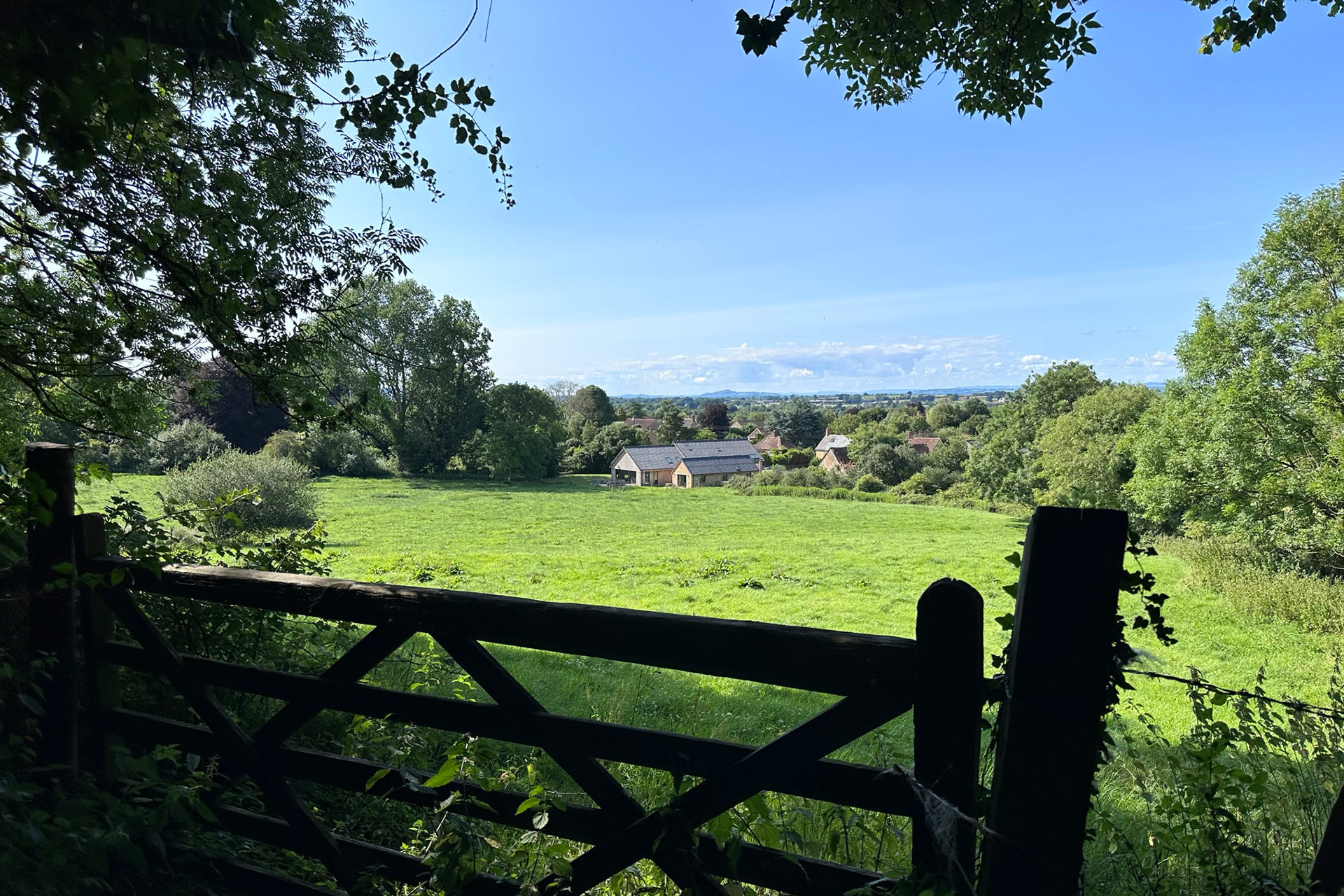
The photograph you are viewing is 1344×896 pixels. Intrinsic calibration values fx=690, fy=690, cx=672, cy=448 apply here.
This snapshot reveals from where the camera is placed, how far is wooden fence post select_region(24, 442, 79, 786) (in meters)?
2.70

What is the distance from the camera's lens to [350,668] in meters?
2.32

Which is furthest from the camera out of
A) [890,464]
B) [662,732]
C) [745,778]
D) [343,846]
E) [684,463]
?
[684,463]

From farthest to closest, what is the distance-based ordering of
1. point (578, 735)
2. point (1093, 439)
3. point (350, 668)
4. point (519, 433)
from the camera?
point (519, 433) < point (1093, 439) < point (350, 668) < point (578, 735)

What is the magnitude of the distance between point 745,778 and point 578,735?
53cm

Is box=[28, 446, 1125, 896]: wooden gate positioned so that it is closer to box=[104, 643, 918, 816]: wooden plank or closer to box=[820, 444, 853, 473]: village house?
box=[104, 643, 918, 816]: wooden plank

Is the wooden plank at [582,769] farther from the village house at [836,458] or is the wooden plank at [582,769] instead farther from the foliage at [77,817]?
the village house at [836,458]

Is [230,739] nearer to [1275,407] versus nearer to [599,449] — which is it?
[1275,407]

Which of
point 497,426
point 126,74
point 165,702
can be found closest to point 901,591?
point 165,702

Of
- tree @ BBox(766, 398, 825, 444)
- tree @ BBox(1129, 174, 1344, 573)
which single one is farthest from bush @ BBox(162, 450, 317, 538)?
tree @ BBox(766, 398, 825, 444)

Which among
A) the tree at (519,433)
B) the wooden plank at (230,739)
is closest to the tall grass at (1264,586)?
the wooden plank at (230,739)

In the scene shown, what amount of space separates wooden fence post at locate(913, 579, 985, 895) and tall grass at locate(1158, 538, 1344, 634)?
818 inches

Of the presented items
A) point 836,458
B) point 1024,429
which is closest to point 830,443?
point 836,458

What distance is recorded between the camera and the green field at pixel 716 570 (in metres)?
9.62

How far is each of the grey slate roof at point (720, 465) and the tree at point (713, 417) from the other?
85.1ft
